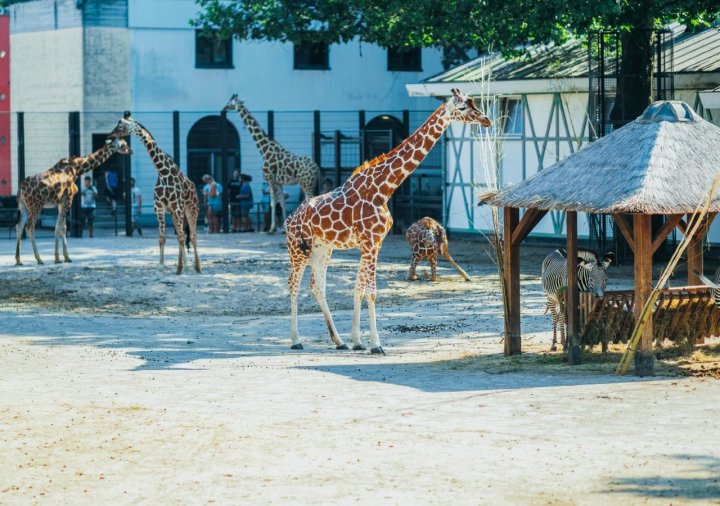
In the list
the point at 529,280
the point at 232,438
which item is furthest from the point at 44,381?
Answer: the point at 529,280

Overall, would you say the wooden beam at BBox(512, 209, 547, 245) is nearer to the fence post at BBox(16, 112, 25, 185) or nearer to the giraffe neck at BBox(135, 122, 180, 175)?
the giraffe neck at BBox(135, 122, 180, 175)

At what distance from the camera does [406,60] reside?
45.2 metres

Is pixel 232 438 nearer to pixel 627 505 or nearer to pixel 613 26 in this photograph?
pixel 627 505

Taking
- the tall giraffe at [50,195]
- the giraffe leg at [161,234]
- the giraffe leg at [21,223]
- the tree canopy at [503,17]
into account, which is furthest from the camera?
the tall giraffe at [50,195]

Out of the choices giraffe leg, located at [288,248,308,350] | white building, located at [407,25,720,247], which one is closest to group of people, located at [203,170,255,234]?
white building, located at [407,25,720,247]

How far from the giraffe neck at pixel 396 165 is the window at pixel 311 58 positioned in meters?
26.2

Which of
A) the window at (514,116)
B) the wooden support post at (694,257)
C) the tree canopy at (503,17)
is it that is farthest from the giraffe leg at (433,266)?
the window at (514,116)

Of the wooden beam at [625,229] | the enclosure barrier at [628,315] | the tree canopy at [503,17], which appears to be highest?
the tree canopy at [503,17]

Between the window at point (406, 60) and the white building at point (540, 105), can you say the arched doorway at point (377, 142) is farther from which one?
the window at point (406, 60)

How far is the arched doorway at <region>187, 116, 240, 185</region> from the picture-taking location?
40.8 meters

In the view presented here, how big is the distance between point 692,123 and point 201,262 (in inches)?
521

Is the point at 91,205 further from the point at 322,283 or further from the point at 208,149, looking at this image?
the point at 322,283

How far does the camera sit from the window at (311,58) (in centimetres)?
4334

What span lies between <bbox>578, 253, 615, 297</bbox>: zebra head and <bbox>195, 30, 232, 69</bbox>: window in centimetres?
2718
